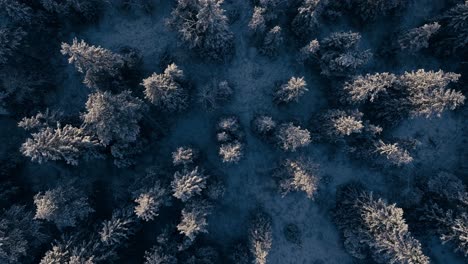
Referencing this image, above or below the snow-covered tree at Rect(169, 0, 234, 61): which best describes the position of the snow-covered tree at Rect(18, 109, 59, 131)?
below

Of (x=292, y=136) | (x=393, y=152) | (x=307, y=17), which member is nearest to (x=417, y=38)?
(x=307, y=17)

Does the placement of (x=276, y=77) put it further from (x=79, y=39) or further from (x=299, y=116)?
(x=79, y=39)

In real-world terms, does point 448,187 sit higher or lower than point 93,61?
lower

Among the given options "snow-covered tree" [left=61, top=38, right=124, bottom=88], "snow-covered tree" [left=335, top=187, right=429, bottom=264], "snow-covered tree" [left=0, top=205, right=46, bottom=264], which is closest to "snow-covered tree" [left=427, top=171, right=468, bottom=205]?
"snow-covered tree" [left=335, top=187, right=429, bottom=264]

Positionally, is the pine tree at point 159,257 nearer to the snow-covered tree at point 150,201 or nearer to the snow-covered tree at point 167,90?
the snow-covered tree at point 150,201

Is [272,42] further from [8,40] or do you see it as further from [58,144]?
[8,40]

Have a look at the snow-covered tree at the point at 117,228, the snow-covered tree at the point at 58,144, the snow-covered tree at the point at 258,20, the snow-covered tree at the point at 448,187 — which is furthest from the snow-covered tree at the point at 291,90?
the snow-covered tree at the point at 117,228

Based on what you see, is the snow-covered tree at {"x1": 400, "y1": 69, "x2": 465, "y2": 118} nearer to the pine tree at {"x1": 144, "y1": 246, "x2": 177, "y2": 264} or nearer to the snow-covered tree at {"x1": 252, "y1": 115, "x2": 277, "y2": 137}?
the snow-covered tree at {"x1": 252, "y1": 115, "x2": 277, "y2": 137}
